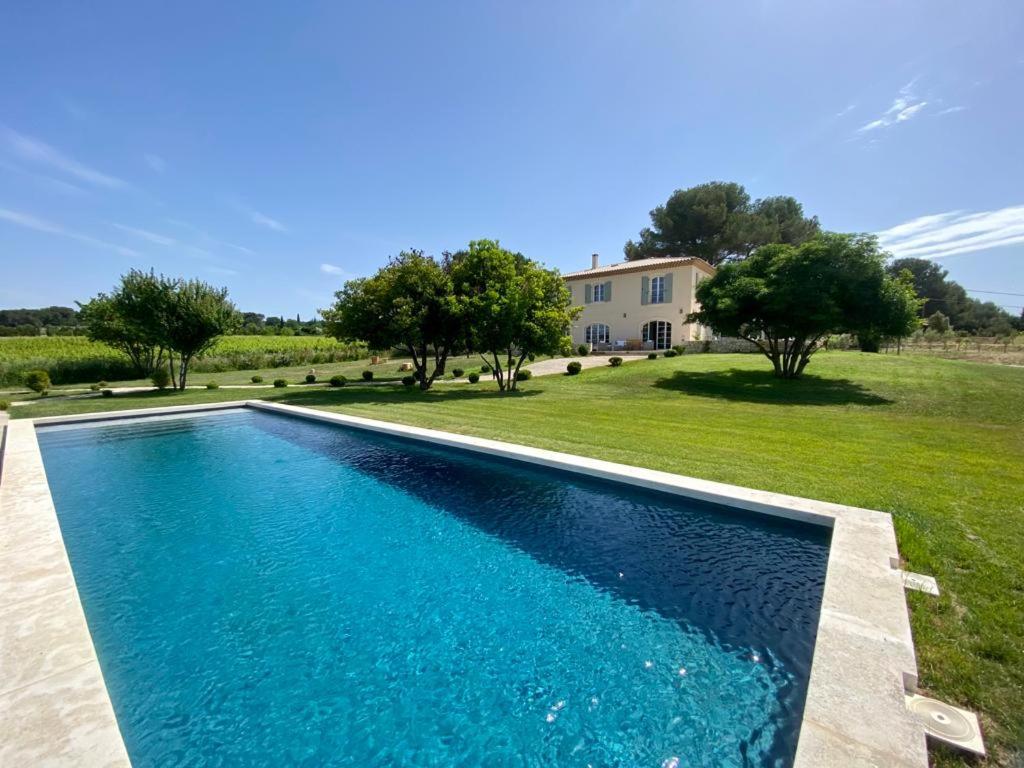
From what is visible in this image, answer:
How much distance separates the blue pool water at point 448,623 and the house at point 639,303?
82.7 ft

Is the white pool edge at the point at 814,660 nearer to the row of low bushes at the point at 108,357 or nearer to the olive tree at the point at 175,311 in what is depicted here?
the olive tree at the point at 175,311

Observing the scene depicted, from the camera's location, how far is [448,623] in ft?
12.7

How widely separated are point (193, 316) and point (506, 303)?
14.8 m

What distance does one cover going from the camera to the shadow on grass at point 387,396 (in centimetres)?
1631

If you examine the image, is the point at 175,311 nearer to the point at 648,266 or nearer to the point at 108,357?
the point at 108,357

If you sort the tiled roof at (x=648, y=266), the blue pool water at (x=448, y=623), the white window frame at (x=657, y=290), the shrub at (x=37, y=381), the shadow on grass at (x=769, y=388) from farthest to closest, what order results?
the white window frame at (x=657, y=290)
the tiled roof at (x=648, y=266)
the shrub at (x=37, y=381)
the shadow on grass at (x=769, y=388)
the blue pool water at (x=448, y=623)

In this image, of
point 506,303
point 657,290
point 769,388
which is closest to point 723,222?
point 657,290

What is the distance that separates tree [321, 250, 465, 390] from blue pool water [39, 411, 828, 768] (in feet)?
36.5

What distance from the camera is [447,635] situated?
12.1 feet

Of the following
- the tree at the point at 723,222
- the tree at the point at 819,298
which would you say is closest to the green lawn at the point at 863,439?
the tree at the point at 819,298

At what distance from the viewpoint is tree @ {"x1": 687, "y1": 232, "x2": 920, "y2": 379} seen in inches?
639

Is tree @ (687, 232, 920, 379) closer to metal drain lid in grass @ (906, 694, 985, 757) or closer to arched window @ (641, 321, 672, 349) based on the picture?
arched window @ (641, 321, 672, 349)

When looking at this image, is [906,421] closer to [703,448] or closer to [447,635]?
[703,448]

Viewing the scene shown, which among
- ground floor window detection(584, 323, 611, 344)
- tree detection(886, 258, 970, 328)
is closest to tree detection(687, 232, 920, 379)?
ground floor window detection(584, 323, 611, 344)
